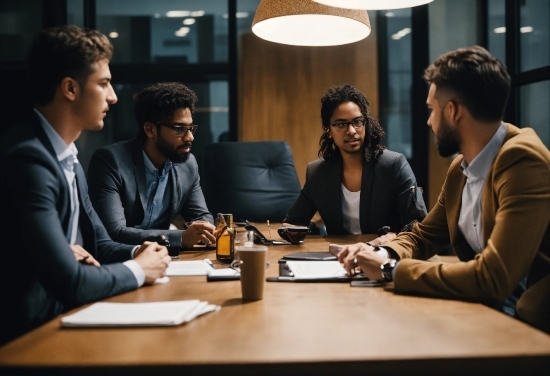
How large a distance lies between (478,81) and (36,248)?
128cm

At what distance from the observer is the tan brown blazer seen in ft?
4.90

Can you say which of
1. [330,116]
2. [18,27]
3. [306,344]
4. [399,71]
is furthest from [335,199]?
[18,27]

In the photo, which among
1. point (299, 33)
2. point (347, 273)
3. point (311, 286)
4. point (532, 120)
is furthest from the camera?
point (532, 120)

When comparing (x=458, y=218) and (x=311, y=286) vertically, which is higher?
(x=458, y=218)

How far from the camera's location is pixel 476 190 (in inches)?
73.9

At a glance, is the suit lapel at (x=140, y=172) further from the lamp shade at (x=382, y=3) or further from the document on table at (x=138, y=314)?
the document on table at (x=138, y=314)

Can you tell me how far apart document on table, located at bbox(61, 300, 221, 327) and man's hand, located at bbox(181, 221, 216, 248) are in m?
0.97

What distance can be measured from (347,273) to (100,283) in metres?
0.71

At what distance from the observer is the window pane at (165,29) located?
5.50 metres

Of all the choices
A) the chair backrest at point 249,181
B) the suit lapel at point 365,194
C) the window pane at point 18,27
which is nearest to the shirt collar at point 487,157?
the suit lapel at point 365,194

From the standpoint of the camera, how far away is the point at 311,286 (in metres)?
1.67

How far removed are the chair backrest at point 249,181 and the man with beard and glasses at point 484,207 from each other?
1977 millimetres

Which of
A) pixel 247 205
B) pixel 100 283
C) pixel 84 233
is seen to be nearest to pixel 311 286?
pixel 100 283

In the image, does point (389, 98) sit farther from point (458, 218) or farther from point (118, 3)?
point (458, 218)
